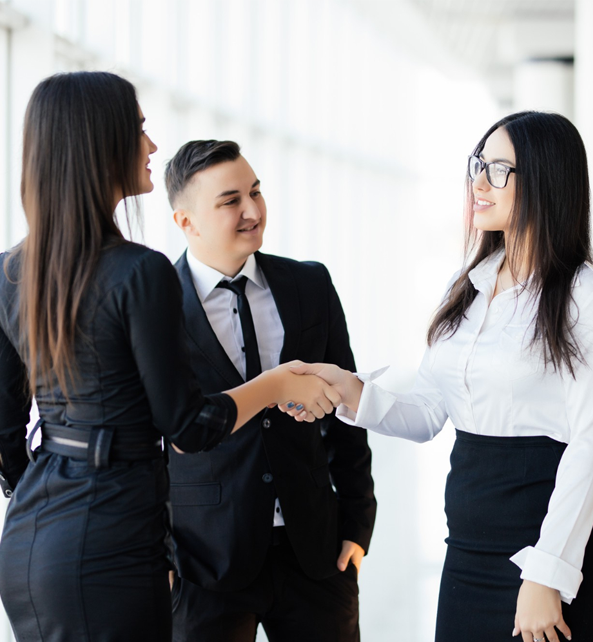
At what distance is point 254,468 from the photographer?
195 cm

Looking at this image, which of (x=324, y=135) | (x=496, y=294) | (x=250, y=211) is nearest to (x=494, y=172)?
(x=496, y=294)

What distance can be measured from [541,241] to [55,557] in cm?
123

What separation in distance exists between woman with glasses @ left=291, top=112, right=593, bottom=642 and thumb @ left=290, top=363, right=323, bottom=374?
1cm

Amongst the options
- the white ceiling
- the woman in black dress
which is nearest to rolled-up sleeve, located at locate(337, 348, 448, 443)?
the woman in black dress

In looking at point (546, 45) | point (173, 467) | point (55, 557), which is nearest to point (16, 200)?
point (173, 467)

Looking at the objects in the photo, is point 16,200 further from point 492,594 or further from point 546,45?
point 546,45

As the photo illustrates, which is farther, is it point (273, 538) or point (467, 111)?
point (467, 111)

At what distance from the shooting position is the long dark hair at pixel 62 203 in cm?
139

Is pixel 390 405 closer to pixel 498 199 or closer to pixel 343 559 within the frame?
pixel 343 559

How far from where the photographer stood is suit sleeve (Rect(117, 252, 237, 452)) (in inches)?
54.6

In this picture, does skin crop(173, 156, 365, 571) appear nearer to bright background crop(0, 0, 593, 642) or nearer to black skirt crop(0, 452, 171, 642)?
bright background crop(0, 0, 593, 642)

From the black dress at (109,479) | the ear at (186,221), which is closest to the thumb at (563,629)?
the black dress at (109,479)

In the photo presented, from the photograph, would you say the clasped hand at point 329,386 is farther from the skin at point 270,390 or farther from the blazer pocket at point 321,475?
the blazer pocket at point 321,475

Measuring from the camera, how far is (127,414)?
144 centimetres
